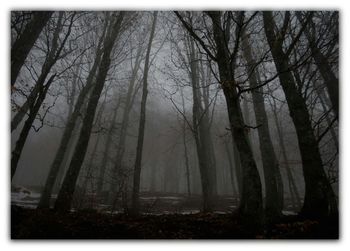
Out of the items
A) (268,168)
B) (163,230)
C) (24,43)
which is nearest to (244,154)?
(163,230)

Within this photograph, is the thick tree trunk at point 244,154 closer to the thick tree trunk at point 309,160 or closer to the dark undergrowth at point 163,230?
the dark undergrowth at point 163,230

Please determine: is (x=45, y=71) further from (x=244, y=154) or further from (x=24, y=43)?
(x=244, y=154)

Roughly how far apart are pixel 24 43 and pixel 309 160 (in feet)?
21.0

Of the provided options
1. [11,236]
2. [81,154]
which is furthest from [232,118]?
[81,154]

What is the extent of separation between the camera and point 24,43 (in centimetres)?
591

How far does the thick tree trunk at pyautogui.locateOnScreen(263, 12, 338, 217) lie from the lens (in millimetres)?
4961

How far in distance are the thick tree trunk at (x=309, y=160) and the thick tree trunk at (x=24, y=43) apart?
16.4ft

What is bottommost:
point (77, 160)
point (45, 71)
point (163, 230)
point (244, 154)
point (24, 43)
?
point (163, 230)

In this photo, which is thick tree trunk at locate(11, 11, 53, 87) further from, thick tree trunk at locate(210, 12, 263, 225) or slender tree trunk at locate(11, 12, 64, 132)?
thick tree trunk at locate(210, 12, 263, 225)

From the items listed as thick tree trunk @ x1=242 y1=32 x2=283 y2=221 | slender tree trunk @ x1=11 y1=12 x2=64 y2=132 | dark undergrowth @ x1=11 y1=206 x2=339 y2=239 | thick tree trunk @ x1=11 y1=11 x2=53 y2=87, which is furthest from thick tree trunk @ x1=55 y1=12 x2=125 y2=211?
thick tree trunk @ x1=242 y1=32 x2=283 y2=221

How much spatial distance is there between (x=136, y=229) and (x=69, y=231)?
108 cm

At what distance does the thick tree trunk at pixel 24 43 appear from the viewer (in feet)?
18.5

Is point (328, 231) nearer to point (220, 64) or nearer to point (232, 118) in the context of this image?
point (232, 118)

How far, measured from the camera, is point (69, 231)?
173 inches
